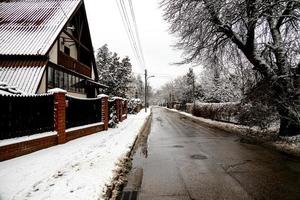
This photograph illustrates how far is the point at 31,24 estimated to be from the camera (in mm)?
18062

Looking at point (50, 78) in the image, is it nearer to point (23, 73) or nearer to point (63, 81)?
point (63, 81)

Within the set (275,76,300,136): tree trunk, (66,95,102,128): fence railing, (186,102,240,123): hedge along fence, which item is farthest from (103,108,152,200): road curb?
(186,102,240,123): hedge along fence

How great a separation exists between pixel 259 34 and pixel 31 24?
13852 millimetres

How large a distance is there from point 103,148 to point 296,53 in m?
8.27

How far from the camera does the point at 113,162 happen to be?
7.27 metres

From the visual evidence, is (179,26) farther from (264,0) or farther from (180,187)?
(180,187)

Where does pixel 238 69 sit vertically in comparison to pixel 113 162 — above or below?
above

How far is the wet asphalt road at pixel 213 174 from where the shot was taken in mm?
5148

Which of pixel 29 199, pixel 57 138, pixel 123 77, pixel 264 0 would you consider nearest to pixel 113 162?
pixel 29 199

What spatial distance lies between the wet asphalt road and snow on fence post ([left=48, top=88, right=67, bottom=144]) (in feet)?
9.55

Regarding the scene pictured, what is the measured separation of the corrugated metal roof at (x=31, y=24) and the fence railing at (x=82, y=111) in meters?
3.92

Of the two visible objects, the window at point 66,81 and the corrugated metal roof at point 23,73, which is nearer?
the corrugated metal roof at point 23,73

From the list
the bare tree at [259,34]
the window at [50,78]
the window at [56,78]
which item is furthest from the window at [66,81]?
the bare tree at [259,34]

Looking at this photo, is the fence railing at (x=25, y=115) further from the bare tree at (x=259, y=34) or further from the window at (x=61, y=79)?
the window at (x=61, y=79)
